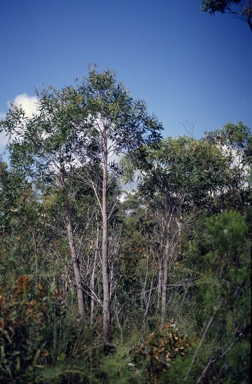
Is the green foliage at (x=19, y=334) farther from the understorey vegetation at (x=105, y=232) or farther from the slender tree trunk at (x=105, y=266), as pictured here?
the slender tree trunk at (x=105, y=266)

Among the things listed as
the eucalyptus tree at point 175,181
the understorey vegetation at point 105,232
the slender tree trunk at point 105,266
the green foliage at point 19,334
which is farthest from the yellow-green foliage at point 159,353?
the eucalyptus tree at point 175,181

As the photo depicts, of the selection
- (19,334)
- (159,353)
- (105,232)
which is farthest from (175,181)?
(19,334)

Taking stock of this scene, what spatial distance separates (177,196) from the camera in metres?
7.85

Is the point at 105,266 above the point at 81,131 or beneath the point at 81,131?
beneath

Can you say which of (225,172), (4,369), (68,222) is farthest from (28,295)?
(225,172)

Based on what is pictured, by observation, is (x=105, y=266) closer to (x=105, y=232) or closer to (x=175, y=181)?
(x=105, y=232)

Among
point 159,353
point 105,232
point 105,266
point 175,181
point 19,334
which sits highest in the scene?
point 175,181

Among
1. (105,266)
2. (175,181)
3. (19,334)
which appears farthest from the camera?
(175,181)

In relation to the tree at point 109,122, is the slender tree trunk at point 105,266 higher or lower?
lower

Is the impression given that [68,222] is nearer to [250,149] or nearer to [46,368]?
[46,368]

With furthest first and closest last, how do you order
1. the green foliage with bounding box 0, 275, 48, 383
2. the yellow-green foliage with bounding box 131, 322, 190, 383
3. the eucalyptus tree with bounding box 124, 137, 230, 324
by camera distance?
1. the eucalyptus tree with bounding box 124, 137, 230, 324
2. the yellow-green foliage with bounding box 131, 322, 190, 383
3. the green foliage with bounding box 0, 275, 48, 383

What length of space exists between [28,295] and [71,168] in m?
4.06

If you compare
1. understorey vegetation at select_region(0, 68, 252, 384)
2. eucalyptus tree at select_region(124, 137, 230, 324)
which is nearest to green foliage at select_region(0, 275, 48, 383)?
understorey vegetation at select_region(0, 68, 252, 384)

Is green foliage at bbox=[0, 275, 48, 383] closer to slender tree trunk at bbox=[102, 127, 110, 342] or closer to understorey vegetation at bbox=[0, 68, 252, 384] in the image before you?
understorey vegetation at bbox=[0, 68, 252, 384]
